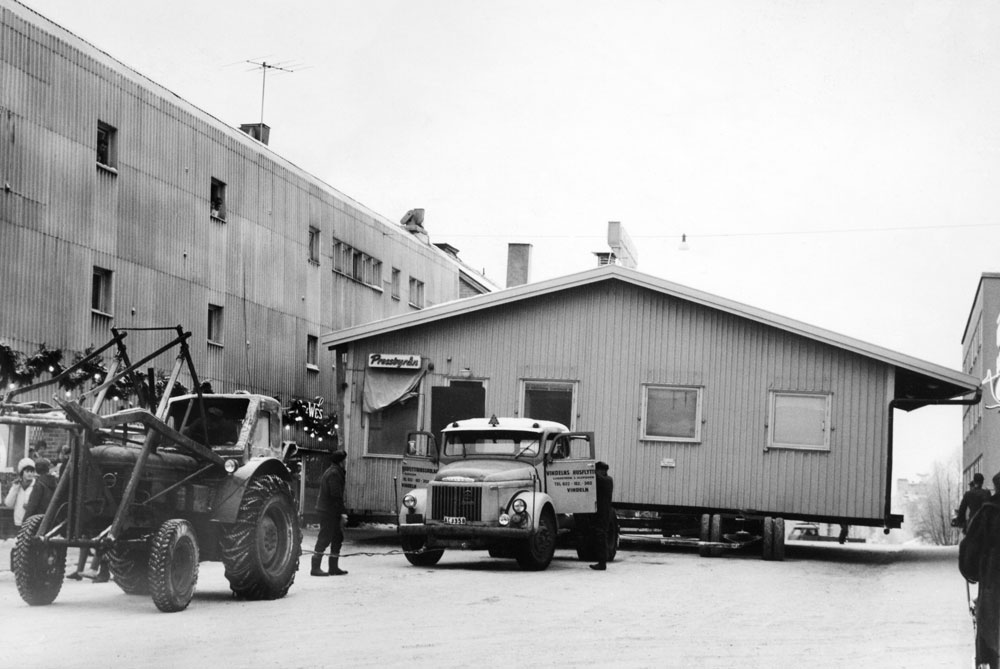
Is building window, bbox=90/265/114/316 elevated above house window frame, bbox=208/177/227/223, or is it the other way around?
house window frame, bbox=208/177/227/223

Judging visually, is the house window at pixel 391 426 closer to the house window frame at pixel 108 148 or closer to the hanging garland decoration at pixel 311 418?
the house window frame at pixel 108 148

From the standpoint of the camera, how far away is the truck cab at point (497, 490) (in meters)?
19.7

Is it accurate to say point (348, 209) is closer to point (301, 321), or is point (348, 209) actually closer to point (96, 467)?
point (301, 321)

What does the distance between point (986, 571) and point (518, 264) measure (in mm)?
40874

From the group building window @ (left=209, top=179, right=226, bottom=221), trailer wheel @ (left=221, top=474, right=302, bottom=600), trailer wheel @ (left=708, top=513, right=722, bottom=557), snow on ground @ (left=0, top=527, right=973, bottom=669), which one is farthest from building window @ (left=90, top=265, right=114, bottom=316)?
trailer wheel @ (left=221, top=474, right=302, bottom=600)

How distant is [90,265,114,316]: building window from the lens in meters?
28.6

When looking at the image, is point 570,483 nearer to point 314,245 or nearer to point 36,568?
point 36,568

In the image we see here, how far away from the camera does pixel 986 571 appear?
9.74 m

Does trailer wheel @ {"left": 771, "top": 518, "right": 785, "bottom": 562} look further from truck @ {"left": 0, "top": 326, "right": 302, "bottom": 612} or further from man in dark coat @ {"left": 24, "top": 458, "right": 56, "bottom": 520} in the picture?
man in dark coat @ {"left": 24, "top": 458, "right": 56, "bottom": 520}

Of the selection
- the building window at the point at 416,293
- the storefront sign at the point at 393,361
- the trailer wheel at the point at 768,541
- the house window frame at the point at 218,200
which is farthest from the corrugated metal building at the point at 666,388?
→ the building window at the point at 416,293

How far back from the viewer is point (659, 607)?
48.1 ft

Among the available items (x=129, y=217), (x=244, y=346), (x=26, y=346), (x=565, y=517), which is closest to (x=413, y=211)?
(x=244, y=346)

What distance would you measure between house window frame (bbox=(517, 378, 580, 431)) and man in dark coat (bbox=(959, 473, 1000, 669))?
1691 cm

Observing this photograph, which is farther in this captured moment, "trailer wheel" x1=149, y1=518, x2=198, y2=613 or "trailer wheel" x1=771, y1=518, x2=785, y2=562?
"trailer wheel" x1=771, y1=518, x2=785, y2=562
